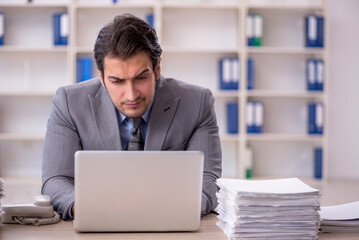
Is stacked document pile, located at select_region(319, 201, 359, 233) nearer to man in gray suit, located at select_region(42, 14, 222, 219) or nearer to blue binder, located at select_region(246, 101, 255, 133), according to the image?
man in gray suit, located at select_region(42, 14, 222, 219)

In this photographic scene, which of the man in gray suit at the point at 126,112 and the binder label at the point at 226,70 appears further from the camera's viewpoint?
the binder label at the point at 226,70

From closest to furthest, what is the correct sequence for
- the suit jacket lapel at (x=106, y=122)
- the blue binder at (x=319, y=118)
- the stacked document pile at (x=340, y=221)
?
the stacked document pile at (x=340, y=221) < the suit jacket lapel at (x=106, y=122) < the blue binder at (x=319, y=118)

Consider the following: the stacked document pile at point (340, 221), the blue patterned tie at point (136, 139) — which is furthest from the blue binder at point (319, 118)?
the stacked document pile at point (340, 221)

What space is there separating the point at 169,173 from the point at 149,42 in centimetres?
71

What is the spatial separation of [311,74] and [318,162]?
85 cm

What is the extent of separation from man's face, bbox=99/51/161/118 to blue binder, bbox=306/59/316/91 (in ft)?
11.4

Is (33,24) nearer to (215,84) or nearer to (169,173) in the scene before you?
(215,84)

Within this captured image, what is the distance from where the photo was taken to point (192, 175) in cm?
147

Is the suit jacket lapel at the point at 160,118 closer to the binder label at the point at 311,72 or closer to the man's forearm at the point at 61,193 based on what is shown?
the man's forearm at the point at 61,193

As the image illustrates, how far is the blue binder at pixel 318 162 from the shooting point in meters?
5.29

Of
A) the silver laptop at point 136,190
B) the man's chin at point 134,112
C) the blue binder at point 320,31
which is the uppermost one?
the blue binder at point 320,31

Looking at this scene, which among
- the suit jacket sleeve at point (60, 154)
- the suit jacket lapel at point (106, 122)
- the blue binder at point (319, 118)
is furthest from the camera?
the blue binder at point (319, 118)

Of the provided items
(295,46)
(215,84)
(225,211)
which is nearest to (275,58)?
(295,46)

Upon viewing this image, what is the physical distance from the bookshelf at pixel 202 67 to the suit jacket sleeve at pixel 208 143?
3.00 meters
